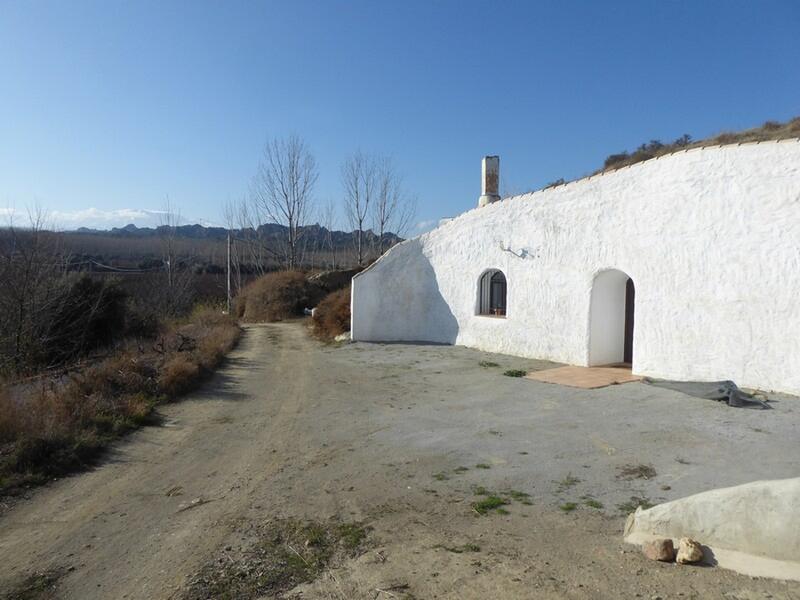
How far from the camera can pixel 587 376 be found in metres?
10.7

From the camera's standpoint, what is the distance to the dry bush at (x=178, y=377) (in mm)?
10078

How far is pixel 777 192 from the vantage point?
27.3 ft

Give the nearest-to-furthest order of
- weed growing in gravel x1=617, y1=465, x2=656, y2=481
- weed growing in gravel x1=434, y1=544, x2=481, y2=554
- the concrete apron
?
the concrete apron < weed growing in gravel x1=434, y1=544, x2=481, y2=554 < weed growing in gravel x1=617, y1=465, x2=656, y2=481

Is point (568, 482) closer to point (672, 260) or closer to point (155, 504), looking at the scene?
point (155, 504)

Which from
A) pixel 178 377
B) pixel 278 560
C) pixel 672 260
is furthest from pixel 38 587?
pixel 672 260

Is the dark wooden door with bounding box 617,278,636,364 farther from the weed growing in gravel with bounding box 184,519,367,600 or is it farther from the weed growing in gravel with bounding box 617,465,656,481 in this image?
the weed growing in gravel with bounding box 184,519,367,600

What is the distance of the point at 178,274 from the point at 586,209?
30324mm

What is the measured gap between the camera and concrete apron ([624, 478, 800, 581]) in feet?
10.8

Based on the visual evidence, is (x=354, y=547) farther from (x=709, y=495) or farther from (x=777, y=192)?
(x=777, y=192)

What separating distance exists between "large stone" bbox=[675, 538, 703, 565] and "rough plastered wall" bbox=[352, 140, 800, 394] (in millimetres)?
6142

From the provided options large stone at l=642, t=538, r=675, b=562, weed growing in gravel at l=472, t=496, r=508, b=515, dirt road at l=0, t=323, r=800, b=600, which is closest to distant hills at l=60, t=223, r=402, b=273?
dirt road at l=0, t=323, r=800, b=600

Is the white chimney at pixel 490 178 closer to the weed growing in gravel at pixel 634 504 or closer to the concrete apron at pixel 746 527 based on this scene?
the weed growing in gravel at pixel 634 504

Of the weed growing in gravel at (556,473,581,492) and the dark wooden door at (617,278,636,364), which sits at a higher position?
the dark wooden door at (617,278,636,364)

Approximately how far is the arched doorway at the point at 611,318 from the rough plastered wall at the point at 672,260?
189 mm
